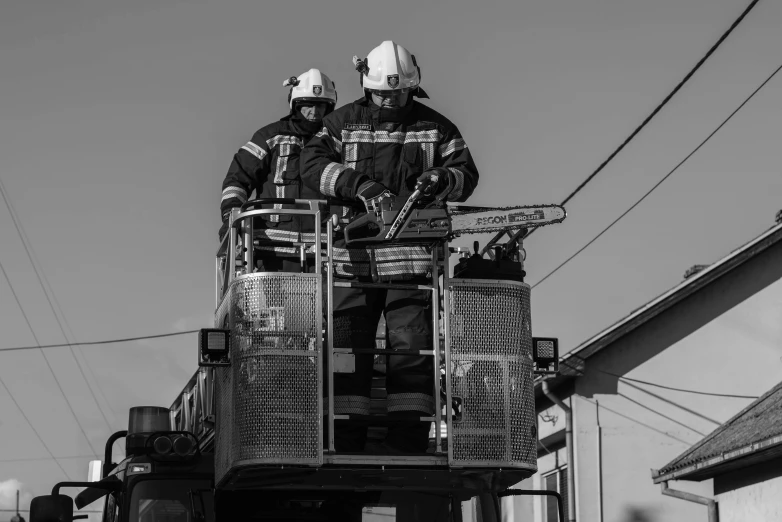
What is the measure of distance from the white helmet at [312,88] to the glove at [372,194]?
271 centimetres

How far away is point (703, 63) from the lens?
10531 mm

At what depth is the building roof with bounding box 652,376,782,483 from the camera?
535 inches

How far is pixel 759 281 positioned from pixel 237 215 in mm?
14470

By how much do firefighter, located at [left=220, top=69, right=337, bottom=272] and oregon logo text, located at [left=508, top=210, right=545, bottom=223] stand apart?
2.11m

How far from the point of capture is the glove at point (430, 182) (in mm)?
7048

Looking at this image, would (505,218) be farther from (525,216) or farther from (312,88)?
(312,88)

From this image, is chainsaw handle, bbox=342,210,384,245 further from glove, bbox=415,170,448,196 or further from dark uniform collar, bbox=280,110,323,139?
dark uniform collar, bbox=280,110,323,139

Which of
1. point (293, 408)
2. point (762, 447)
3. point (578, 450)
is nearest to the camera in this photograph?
point (293, 408)

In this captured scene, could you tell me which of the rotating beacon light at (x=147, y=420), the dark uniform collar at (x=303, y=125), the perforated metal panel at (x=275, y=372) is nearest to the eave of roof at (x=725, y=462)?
the dark uniform collar at (x=303, y=125)

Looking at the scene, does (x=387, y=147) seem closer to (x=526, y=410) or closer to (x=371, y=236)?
(x=371, y=236)

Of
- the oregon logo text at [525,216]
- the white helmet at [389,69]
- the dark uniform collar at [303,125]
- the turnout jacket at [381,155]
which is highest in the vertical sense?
the dark uniform collar at [303,125]

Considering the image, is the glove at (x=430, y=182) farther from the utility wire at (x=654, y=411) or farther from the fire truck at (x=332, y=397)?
the utility wire at (x=654, y=411)

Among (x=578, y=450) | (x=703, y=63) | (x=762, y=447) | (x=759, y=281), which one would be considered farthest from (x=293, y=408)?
(x=759, y=281)

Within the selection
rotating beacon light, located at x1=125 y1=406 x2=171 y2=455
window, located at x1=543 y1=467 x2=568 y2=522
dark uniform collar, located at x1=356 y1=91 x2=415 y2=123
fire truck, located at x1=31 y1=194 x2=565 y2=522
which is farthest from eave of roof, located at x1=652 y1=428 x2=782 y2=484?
dark uniform collar, located at x1=356 y1=91 x2=415 y2=123
